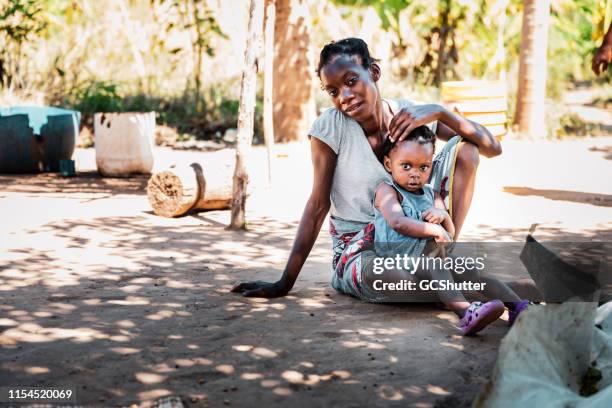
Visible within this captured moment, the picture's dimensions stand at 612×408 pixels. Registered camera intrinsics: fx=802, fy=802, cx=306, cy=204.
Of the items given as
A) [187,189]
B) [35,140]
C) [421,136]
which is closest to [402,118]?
[421,136]

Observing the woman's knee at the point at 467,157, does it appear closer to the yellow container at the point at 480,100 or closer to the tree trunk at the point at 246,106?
the tree trunk at the point at 246,106

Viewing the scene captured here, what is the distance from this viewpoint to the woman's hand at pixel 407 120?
3.74 m

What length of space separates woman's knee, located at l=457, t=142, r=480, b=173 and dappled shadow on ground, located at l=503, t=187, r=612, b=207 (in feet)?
12.0

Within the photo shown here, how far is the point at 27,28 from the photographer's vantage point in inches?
484

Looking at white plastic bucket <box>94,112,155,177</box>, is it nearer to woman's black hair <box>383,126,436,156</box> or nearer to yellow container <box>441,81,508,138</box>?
yellow container <box>441,81,508,138</box>

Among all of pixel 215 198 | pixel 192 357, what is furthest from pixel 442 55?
pixel 192 357

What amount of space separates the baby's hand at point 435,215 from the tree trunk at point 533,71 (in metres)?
8.28

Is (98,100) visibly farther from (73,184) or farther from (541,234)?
(541,234)

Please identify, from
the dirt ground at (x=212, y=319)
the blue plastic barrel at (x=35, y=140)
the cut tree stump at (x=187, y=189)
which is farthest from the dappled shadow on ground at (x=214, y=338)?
the blue plastic barrel at (x=35, y=140)

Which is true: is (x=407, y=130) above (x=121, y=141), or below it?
above

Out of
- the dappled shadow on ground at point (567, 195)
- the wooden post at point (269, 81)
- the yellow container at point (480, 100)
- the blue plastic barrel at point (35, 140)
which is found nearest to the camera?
the dappled shadow on ground at point (567, 195)

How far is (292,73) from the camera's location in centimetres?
1182

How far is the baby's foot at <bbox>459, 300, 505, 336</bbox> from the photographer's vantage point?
3.36 m

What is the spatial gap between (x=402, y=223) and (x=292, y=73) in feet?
27.5
